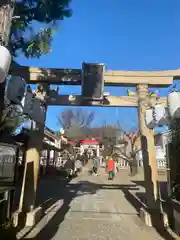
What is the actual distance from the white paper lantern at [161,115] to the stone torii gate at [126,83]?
51.5 inches

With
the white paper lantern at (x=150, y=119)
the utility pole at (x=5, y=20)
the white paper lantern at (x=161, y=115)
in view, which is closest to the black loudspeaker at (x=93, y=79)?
the white paper lantern at (x=150, y=119)

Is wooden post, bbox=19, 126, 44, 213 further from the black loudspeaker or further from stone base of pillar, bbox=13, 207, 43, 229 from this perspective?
the black loudspeaker

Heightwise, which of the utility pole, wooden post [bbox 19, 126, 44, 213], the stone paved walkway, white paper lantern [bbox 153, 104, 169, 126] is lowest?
the stone paved walkway

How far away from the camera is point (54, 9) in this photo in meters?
5.05

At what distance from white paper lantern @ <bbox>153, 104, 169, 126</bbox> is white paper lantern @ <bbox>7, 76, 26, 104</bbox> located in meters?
2.72

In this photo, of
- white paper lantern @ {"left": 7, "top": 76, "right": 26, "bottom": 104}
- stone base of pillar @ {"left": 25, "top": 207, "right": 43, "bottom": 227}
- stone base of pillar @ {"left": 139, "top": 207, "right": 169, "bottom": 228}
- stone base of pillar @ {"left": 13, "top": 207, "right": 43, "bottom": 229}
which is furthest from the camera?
stone base of pillar @ {"left": 139, "top": 207, "right": 169, "bottom": 228}

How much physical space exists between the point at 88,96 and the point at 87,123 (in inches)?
1092

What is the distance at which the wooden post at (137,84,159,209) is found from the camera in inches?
235

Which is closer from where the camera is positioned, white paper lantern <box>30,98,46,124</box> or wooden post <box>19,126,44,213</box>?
white paper lantern <box>30,98,46,124</box>

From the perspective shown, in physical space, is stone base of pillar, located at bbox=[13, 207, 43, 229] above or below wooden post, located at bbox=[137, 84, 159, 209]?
below

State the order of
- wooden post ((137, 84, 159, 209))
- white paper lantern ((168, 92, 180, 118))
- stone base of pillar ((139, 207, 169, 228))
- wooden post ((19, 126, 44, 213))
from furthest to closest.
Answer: wooden post ((137, 84, 159, 209)) < wooden post ((19, 126, 44, 213)) < stone base of pillar ((139, 207, 169, 228)) < white paper lantern ((168, 92, 180, 118))

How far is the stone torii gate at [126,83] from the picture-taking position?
245 inches

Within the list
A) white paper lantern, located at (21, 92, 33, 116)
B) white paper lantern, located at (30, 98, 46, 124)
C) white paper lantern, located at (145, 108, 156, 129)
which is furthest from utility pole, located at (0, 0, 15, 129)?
white paper lantern, located at (145, 108, 156, 129)

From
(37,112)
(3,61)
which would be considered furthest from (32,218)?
(3,61)
